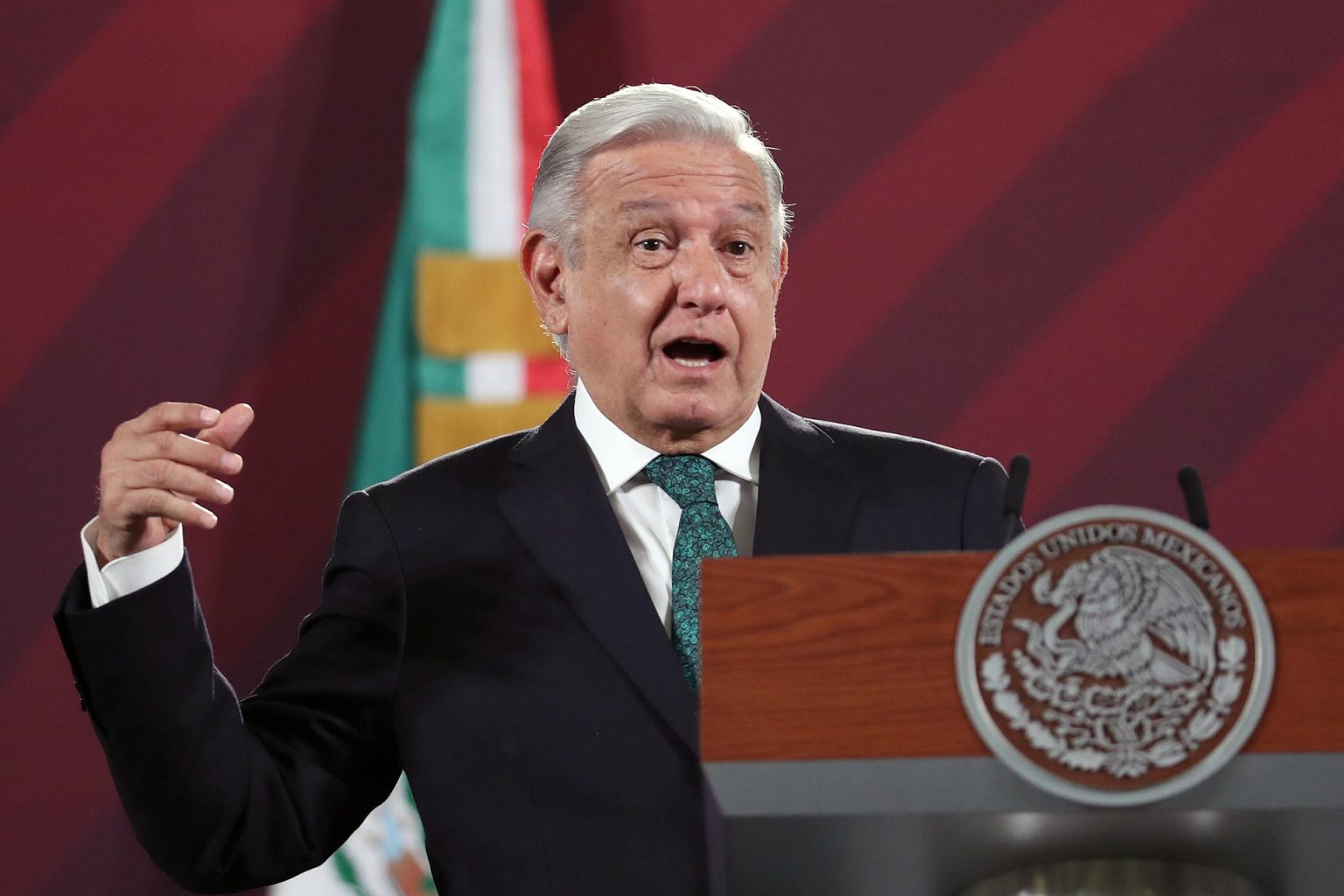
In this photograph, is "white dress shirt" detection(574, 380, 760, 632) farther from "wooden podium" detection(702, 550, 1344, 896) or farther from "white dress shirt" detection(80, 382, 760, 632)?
"wooden podium" detection(702, 550, 1344, 896)

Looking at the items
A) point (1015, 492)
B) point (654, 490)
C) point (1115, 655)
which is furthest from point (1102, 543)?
point (654, 490)

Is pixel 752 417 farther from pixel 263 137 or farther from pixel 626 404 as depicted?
pixel 263 137

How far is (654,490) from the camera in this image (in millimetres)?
1577

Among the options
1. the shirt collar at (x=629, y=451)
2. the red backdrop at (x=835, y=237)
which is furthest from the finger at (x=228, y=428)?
the red backdrop at (x=835, y=237)

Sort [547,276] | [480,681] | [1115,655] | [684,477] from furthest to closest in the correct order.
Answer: [547,276], [684,477], [480,681], [1115,655]

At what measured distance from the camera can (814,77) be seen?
8.55 feet

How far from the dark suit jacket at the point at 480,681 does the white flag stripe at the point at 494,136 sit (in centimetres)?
104

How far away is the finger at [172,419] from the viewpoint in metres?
1.14

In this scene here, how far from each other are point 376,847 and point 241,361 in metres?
0.77

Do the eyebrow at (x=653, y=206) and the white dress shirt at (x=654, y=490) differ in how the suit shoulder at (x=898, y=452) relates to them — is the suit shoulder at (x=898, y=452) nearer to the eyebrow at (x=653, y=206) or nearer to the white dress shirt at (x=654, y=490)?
the white dress shirt at (x=654, y=490)

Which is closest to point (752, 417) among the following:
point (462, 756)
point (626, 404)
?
point (626, 404)

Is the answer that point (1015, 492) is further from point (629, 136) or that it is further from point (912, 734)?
point (629, 136)

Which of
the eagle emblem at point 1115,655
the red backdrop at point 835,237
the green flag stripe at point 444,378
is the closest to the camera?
the eagle emblem at point 1115,655

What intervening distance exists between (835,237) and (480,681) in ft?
4.43
